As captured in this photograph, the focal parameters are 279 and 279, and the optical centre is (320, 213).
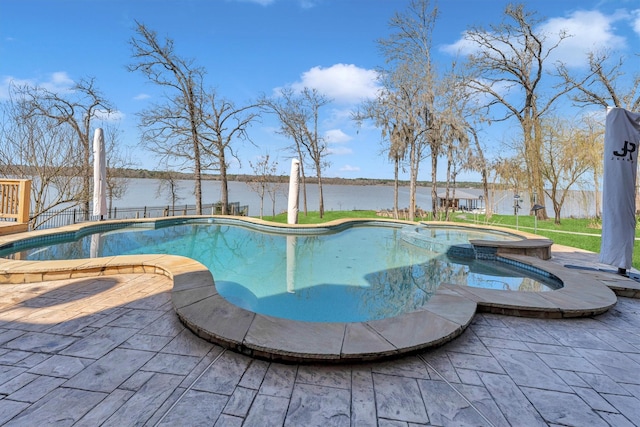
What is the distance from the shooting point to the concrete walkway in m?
1.66

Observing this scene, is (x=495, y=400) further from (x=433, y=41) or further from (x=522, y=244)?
(x=433, y=41)

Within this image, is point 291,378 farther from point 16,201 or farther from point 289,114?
point 289,114

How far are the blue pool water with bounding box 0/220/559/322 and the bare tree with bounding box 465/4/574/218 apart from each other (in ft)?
31.7

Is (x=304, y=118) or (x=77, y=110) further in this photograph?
(x=304, y=118)

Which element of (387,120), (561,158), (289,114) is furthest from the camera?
(289,114)

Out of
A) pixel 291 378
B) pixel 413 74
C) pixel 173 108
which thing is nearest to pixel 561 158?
pixel 413 74

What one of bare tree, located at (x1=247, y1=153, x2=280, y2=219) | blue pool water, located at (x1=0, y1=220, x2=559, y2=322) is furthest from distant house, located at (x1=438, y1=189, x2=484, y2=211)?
blue pool water, located at (x1=0, y1=220, x2=559, y2=322)

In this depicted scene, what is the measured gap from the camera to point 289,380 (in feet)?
6.57

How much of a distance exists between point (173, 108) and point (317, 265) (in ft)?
38.4

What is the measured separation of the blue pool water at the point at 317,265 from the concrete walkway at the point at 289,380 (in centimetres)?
126

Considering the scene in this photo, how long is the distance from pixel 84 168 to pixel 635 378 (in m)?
14.6

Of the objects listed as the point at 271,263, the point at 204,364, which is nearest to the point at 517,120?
the point at 271,263

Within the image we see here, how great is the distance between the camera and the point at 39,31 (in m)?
8.90

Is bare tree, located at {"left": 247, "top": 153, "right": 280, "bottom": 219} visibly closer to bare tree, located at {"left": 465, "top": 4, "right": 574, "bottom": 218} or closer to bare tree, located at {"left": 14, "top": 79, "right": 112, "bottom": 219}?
bare tree, located at {"left": 14, "top": 79, "right": 112, "bottom": 219}
